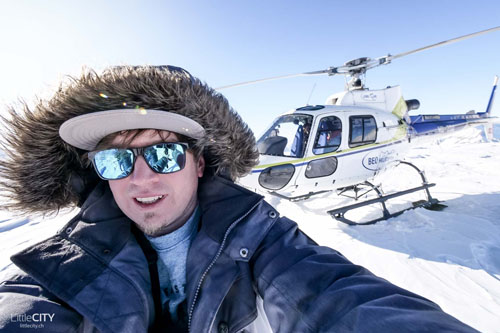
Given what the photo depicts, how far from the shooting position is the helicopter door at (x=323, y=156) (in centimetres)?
390

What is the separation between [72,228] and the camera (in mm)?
1180

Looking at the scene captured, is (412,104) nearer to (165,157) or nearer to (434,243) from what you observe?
(434,243)

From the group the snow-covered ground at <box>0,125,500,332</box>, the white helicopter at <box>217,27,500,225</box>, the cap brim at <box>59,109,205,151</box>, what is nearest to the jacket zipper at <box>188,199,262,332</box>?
the cap brim at <box>59,109,205,151</box>

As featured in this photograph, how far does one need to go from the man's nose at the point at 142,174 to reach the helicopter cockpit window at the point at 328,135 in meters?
3.18

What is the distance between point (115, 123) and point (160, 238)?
0.72 meters

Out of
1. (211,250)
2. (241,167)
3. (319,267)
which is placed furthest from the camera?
(241,167)

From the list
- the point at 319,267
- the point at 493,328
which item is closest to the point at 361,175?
the point at 493,328

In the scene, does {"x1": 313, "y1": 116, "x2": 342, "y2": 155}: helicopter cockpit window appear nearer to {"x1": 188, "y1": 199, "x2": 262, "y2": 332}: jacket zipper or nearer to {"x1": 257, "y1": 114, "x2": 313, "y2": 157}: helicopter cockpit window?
{"x1": 257, "y1": 114, "x2": 313, "y2": 157}: helicopter cockpit window

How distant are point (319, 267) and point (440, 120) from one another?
285 inches

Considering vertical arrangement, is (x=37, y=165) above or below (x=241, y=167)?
above

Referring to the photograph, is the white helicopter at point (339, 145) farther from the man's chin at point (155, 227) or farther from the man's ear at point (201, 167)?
the man's chin at point (155, 227)

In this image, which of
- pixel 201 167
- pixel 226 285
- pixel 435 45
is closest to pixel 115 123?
pixel 201 167

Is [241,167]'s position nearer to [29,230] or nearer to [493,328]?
[493,328]

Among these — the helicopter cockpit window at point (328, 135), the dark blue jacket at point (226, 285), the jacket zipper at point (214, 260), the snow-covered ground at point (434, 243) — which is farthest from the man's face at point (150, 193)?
the helicopter cockpit window at point (328, 135)
